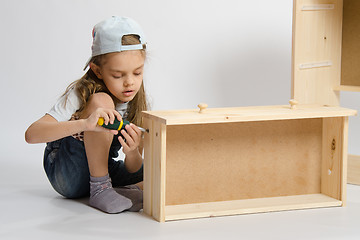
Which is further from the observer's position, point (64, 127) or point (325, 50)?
point (325, 50)

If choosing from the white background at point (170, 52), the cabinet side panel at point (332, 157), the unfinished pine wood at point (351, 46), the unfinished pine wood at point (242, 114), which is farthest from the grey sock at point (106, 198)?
the unfinished pine wood at point (351, 46)

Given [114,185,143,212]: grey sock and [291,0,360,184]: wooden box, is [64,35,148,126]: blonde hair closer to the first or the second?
[114,185,143,212]: grey sock

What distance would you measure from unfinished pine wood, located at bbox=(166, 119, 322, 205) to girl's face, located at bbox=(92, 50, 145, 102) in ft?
0.57

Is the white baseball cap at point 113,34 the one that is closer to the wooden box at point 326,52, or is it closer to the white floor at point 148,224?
the white floor at point 148,224

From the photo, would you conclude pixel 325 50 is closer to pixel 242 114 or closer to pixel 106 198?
pixel 242 114

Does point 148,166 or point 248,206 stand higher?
point 148,166

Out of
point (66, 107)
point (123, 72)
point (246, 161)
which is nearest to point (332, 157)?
point (246, 161)

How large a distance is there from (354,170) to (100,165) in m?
0.88

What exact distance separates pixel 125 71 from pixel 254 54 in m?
1.31

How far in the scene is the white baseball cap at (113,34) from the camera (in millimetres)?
1795

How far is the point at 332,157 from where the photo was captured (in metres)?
1.91

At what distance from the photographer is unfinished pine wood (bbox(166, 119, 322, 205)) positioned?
181cm

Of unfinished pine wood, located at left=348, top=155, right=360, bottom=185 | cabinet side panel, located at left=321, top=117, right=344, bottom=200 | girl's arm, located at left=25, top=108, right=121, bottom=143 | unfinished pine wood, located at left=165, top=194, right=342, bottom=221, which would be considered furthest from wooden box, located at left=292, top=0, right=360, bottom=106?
girl's arm, located at left=25, top=108, right=121, bottom=143

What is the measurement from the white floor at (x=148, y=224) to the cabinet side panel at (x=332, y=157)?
0.22 feet
